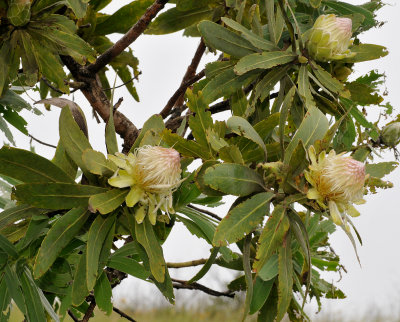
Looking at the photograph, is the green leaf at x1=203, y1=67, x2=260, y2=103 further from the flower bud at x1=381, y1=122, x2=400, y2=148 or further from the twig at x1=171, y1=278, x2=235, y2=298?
the twig at x1=171, y1=278, x2=235, y2=298

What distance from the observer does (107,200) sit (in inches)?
29.2

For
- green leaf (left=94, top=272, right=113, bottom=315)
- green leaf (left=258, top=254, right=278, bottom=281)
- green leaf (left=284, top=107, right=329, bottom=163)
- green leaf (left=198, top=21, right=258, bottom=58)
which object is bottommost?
green leaf (left=94, top=272, right=113, bottom=315)

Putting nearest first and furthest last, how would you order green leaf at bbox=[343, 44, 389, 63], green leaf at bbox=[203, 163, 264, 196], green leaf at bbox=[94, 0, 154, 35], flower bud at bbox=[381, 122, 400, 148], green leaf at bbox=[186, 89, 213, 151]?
green leaf at bbox=[203, 163, 264, 196], green leaf at bbox=[186, 89, 213, 151], green leaf at bbox=[343, 44, 389, 63], flower bud at bbox=[381, 122, 400, 148], green leaf at bbox=[94, 0, 154, 35]

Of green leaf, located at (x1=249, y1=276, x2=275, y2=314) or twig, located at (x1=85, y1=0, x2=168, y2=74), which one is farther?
twig, located at (x1=85, y1=0, x2=168, y2=74)

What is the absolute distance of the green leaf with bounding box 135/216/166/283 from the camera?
750 millimetres

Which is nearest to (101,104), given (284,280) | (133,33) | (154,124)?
(133,33)

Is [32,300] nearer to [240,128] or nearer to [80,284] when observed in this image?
[80,284]

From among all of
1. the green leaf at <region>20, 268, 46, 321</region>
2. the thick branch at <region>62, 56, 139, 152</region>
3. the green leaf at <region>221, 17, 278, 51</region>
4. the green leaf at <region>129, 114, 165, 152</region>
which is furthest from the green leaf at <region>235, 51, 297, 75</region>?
the green leaf at <region>20, 268, 46, 321</region>

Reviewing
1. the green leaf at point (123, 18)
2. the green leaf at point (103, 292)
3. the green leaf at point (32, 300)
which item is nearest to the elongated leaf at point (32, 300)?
the green leaf at point (32, 300)

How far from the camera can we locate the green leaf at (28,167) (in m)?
0.75

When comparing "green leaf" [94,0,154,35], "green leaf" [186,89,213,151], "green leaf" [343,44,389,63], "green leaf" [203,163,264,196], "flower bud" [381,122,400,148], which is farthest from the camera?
"green leaf" [94,0,154,35]

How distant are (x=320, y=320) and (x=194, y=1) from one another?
8.92ft

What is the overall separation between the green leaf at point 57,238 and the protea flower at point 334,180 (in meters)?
0.32

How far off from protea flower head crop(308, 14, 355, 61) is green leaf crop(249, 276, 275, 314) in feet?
1.16
